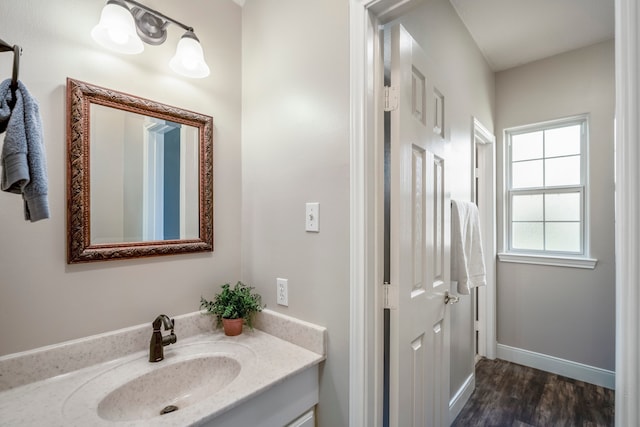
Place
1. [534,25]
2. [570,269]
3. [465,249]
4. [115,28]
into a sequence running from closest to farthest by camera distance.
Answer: [115,28] < [465,249] < [534,25] < [570,269]

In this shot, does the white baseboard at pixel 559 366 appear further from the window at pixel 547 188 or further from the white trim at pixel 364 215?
the white trim at pixel 364 215

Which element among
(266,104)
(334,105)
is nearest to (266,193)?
(266,104)

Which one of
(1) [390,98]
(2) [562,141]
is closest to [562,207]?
(2) [562,141]

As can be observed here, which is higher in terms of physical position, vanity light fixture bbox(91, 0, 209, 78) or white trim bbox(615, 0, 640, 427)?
vanity light fixture bbox(91, 0, 209, 78)

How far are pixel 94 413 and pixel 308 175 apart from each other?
105cm

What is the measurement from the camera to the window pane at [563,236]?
2.66 m

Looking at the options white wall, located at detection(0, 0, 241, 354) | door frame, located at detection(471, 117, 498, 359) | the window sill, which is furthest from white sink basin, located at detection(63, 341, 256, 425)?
the window sill

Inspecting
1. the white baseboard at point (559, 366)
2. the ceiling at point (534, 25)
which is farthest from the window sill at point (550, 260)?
the ceiling at point (534, 25)

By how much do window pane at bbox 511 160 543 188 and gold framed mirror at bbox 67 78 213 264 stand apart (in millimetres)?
2912

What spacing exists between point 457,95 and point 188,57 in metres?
1.72

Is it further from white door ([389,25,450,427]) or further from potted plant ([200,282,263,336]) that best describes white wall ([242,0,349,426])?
white door ([389,25,450,427])

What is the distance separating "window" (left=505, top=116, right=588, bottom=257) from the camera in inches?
104

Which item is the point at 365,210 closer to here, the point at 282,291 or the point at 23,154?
the point at 282,291

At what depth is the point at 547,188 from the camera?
110 inches
